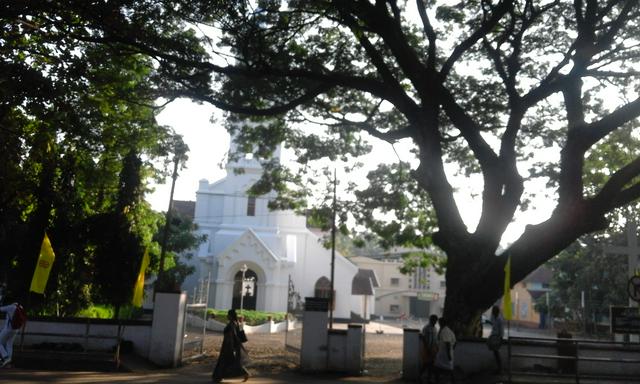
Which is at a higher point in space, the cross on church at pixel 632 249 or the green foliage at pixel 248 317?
the cross on church at pixel 632 249

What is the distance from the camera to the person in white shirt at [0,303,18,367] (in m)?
12.0

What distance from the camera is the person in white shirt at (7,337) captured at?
474 inches

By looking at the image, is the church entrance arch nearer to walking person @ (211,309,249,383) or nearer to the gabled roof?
the gabled roof

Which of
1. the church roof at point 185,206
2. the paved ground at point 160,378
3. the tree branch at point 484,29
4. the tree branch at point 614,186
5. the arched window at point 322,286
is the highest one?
the church roof at point 185,206

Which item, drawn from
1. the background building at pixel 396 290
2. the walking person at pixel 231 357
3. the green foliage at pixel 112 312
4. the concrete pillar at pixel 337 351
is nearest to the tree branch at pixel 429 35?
the concrete pillar at pixel 337 351

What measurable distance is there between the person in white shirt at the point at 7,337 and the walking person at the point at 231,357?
13.6 feet

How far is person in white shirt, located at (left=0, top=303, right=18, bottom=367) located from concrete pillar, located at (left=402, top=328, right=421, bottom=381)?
27.1 feet

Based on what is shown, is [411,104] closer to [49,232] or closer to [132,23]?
[132,23]

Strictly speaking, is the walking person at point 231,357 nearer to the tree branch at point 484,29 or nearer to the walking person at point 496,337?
the walking person at point 496,337

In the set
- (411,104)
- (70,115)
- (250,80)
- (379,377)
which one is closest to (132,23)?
(70,115)

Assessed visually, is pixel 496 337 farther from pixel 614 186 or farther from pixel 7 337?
pixel 7 337

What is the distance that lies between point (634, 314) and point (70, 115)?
12756mm

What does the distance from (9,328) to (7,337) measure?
1.08 feet

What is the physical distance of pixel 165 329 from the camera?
14.1 m
